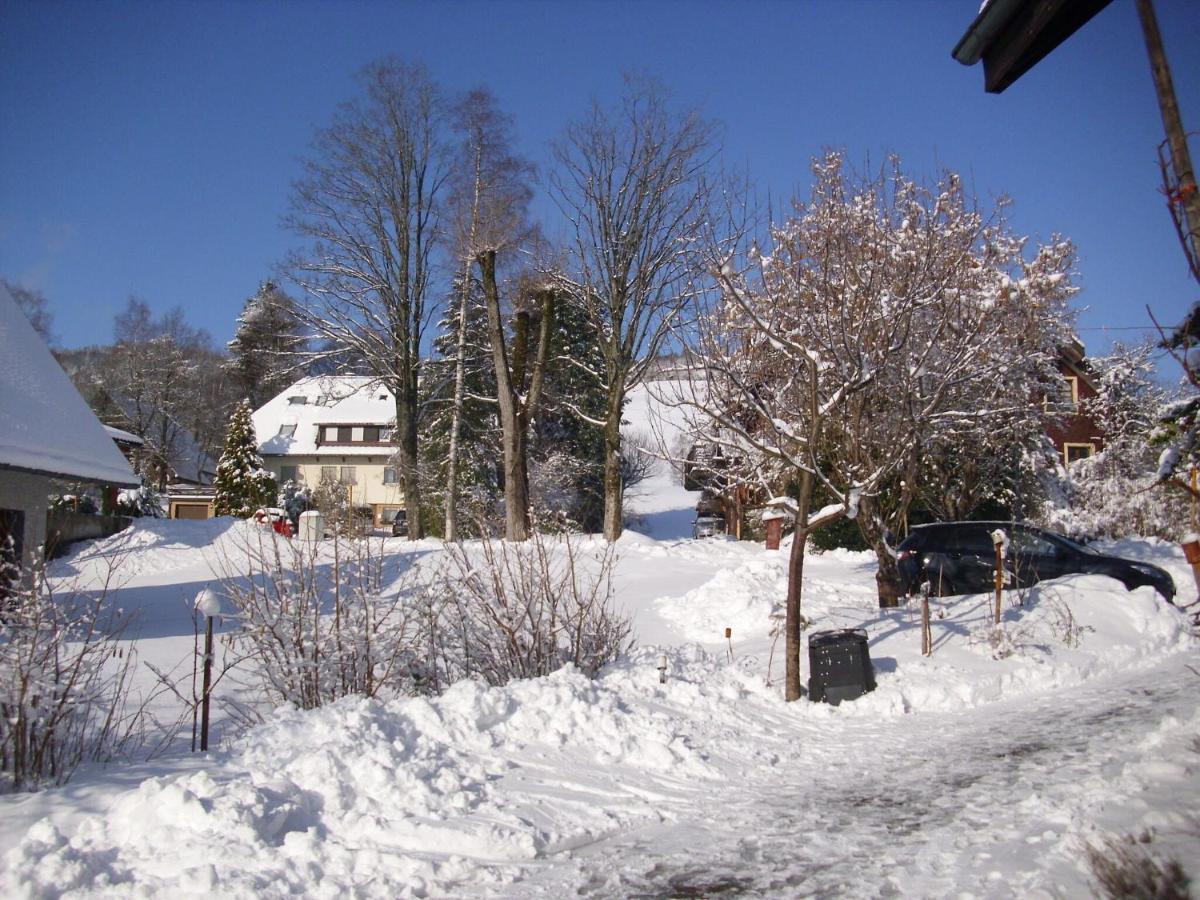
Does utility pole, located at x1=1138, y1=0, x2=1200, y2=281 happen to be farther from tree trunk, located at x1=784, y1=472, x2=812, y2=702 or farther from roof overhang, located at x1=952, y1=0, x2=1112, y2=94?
tree trunk, located at x1=784, y1=472, x2=812, y2=702

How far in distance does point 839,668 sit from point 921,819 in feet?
13.2

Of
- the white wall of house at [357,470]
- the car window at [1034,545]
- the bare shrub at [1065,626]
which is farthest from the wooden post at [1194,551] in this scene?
the white wall of house at [357,470]

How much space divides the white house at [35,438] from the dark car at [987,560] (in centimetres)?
1405

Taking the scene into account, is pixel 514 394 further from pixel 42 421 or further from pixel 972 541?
pixel 972 541

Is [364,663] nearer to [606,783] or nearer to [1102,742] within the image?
[606,783]

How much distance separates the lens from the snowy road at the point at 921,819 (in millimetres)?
4699

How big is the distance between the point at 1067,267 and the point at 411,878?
23.7 metres

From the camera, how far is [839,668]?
32.8ft

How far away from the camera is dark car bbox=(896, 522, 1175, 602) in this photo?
52.5ft

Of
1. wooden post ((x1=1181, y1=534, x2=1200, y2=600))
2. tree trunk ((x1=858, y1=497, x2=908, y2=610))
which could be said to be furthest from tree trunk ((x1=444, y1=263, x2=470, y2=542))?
wooden post ((x1=1181, y1=534, x2=1200, y2=600))

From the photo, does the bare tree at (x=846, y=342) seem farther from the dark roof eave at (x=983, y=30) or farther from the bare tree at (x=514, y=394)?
the bare tree at (x=514, y=394)

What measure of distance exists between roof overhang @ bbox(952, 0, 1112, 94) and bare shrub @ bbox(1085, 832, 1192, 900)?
3.04 metres

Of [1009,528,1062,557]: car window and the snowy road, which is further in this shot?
[1009,528,1062,557]: car window

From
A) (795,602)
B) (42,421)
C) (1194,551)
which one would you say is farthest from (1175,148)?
(42,421)
